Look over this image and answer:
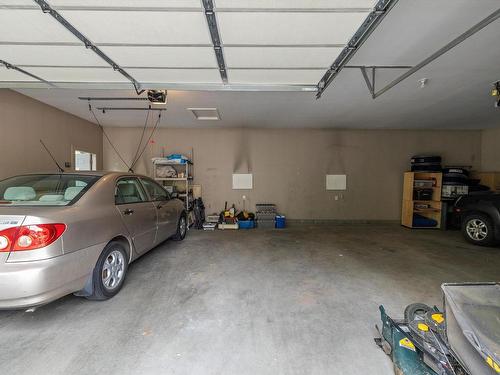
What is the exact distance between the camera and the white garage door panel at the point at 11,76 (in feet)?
7.68

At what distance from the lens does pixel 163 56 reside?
6.70 feet

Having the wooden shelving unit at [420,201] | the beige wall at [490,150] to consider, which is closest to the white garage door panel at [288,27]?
the wooden shelving unit at [420,201]

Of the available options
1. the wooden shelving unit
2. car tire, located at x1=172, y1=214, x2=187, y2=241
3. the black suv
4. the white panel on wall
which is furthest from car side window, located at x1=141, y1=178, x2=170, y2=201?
the wooden shelving unit

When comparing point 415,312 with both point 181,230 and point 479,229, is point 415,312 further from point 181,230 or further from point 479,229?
point 479,229

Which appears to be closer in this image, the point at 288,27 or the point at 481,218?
the point at 288,27

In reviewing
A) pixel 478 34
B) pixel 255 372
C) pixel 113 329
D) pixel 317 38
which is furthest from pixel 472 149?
pixel 113 329

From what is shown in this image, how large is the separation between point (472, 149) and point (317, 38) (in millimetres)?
6965

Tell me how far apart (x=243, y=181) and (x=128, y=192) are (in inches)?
141

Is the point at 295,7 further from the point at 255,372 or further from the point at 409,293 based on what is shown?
the point at 409,293

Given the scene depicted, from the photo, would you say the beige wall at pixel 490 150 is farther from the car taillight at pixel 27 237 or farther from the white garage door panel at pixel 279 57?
the car taillight at pixel 27 237

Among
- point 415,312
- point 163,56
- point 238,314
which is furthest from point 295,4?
point 238,314

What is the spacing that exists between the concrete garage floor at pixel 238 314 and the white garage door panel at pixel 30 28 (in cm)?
231

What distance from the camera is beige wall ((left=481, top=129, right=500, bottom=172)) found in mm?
5680

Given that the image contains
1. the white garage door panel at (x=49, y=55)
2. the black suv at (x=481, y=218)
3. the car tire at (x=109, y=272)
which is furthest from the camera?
the black suv at (x=481, y=218)
